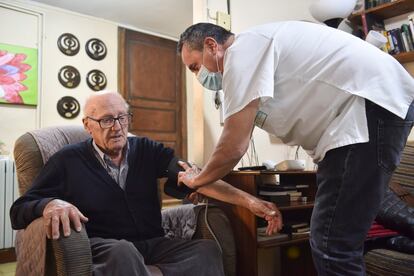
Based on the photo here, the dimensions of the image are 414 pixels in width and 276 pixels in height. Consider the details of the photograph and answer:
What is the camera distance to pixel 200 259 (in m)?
1.34

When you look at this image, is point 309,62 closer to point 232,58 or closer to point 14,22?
point 232,58

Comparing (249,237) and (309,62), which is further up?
(309,62)

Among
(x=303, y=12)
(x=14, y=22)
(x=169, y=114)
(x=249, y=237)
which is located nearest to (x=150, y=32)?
(x=169, y=114)

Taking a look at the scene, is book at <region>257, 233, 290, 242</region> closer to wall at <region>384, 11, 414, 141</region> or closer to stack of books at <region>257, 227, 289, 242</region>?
stack of books at <region>257, 227, 289, 242</region>

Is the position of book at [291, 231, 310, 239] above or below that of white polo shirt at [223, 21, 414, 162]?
below

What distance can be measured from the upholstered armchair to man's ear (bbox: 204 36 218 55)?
2.47ft

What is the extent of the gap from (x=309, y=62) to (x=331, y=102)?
132 mm

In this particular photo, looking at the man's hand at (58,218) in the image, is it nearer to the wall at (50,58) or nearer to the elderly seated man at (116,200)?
the elderly seated man at (116,200)

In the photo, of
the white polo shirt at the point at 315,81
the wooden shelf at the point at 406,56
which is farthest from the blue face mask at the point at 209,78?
the wooden shelf at the point at 406,56

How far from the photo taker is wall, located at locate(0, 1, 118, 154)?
330 cm

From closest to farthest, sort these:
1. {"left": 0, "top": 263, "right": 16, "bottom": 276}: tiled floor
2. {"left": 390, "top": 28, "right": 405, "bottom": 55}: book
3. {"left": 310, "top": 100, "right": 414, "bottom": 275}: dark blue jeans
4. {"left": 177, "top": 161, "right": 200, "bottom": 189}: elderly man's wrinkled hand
→ {"left": 310, "top": 100, "right": 414, "bottom": 275}: dark blue jeans, {"left": 177, "top": 161, "right": 200, "bottom": 189}: elderly man's wrinkled hand, {"left": 390, "top": 28, "right": 405, "bottom": 55}: book, {"left": 0, "top": 263, "right": 16, "bottom": 276}: tiled floor

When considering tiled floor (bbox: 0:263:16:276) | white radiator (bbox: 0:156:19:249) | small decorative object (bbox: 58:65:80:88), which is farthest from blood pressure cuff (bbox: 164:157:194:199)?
small decorative object (bbox: 58:65:80:88)

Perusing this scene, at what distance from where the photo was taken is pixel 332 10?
223 centimetres

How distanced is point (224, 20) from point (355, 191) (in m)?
1.60
